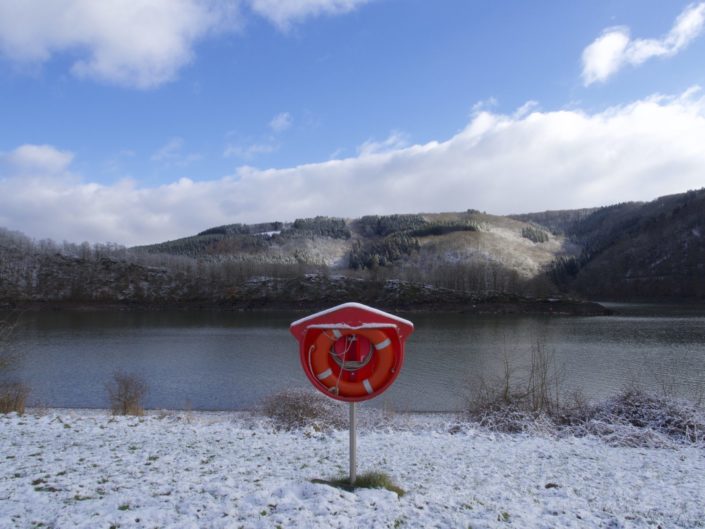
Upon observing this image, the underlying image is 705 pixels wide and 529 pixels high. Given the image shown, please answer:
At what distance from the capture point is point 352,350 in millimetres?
6648

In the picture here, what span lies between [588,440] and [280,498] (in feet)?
29.5

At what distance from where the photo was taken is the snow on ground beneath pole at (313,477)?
18.0ft

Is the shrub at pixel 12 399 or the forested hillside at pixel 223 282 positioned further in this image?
the forested hillside at pixel 223 282

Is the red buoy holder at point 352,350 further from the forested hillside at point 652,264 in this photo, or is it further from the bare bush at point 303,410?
the forested hillside at point 652,264

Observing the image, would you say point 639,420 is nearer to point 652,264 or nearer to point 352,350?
point 352,350

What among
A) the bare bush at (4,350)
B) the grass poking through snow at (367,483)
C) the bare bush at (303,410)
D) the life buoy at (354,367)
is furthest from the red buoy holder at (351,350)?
the bare bush at (4,350)

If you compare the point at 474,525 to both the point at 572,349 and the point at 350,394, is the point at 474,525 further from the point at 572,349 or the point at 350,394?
the point at 572,349

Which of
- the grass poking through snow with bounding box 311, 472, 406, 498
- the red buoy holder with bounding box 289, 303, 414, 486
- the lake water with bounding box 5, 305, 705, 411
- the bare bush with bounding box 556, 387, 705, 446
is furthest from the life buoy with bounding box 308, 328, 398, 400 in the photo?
the lake water with bounding box 5, 305, 705, 411

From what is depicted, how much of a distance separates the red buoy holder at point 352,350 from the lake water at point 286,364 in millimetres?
12680

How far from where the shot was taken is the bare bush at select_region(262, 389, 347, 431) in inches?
568

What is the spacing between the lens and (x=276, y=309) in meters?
116

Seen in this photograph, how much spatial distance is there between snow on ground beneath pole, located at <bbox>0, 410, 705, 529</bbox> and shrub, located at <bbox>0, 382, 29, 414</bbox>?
4.25 metres

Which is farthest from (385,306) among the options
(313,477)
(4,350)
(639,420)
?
(313,477)

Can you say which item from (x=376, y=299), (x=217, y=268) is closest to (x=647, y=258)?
(x=376, y=299)
